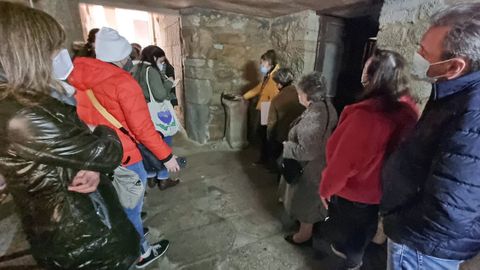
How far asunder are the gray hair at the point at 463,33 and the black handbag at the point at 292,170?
1056mm

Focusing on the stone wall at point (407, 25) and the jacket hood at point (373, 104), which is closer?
the jacket hood at point (373, 104)

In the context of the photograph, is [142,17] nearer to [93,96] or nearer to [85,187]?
[93,96]

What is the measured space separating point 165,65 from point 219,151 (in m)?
1.44

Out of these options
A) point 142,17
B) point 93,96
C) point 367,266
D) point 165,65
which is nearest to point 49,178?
point 93,96

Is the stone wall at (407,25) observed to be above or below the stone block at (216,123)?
above

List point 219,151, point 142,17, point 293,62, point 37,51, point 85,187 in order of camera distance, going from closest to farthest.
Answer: point 37,51 < point 85,187 < point 293,62 < point 219,151 < point 142,17

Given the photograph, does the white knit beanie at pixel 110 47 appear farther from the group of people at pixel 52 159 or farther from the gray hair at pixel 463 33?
the gray hair at pixel 463 33

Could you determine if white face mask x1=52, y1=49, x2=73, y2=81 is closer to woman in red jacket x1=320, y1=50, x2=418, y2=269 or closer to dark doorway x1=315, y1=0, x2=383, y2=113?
woman in red jacket x1=320, y1=50, x2=418, y2=269

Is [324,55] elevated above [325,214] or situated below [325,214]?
above

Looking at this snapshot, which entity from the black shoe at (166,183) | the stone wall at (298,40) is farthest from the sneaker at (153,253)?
the stone wall at (298,40)

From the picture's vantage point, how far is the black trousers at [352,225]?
4.41ft

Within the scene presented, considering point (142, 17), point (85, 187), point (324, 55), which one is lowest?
point (85, 187)

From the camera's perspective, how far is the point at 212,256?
175 centimetres

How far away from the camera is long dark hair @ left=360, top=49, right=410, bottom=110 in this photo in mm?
1172
